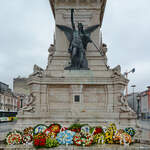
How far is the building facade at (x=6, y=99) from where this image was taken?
7275 centimetres

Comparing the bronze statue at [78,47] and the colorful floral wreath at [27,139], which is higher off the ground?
the bronze statue at [78,47]

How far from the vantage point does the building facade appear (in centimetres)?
7275

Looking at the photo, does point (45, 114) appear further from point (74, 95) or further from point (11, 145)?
point (11, 145)

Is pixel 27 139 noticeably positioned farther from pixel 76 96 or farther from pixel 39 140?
pixel 76 96

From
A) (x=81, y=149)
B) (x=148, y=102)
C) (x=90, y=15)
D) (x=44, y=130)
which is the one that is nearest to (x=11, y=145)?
(x=44, y=130)

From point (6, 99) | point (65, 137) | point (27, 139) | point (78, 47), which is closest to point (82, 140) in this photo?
point (65, 137)

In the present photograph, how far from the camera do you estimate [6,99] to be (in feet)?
251

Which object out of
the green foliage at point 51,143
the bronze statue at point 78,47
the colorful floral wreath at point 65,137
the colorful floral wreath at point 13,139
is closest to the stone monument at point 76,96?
the bronze statue at point 78,47

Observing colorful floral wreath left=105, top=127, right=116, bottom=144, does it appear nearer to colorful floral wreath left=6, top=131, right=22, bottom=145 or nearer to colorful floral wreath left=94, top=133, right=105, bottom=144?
colorful floral wreath left=94, top=133, right=105, bottom=144

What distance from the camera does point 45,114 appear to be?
15820 mm

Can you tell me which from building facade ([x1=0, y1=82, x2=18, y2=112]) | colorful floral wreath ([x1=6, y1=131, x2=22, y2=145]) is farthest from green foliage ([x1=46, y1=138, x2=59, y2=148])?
building facade ([x1=0, y1=82, x2=18, y2=112])

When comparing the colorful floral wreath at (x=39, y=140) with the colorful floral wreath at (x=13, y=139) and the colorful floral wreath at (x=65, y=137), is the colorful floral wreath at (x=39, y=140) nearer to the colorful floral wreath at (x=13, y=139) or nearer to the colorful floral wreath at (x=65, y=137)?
the colorful floral wreath at (x=65, y=137)

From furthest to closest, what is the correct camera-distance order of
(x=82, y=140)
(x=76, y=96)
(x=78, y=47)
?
(x=78, y=47), (x=76, y=96), (x=82, y=140)


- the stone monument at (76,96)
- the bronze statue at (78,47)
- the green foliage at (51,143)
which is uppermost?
the bronze statue at (78,47)
